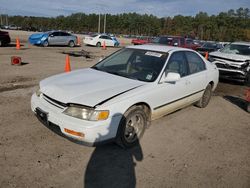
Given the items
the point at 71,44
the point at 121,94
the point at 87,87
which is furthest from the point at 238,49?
the point at 71,44

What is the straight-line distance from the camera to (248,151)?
3969 mm

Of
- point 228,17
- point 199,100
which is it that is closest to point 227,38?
point 228,17

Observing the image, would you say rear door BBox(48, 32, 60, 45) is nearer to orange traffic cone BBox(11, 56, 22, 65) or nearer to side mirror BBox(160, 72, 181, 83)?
orange traffic cone BBox(11, 56, 22, 65)

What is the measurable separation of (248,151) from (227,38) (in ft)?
273

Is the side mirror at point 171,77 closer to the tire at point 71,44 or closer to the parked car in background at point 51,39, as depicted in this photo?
the parked car in background at point 51,39

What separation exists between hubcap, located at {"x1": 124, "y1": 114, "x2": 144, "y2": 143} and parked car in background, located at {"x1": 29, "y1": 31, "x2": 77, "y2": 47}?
19.4 meters

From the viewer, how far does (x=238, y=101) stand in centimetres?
705

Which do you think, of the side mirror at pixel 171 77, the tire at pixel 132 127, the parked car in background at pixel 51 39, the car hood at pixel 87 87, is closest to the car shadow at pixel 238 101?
the side mirror at pixel 171 77

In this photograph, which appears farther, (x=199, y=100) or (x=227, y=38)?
(x=227, y=38)

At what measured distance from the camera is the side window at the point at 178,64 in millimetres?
4385

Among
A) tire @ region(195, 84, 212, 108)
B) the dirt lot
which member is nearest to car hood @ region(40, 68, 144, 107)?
the dirt lot

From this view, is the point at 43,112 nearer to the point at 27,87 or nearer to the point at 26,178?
the point at 26,178

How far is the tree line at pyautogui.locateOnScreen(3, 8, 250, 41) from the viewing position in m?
82.6

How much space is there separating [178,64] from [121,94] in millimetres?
1809
